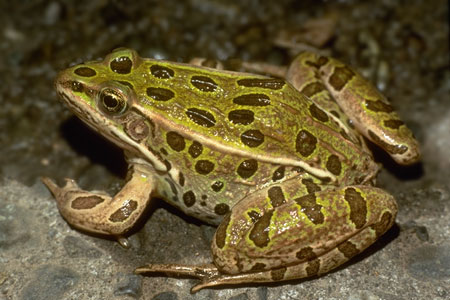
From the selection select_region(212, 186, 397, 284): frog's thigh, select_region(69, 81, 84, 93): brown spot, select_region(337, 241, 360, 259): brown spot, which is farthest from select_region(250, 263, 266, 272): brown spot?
select_region(69, 81, 84, 93): brown spot

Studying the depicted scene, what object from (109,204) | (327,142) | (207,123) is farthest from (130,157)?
(327,142)

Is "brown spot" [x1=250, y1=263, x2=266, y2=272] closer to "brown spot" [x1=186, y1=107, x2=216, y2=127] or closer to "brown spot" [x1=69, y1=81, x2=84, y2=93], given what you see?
"brown spot" [x1=186, y1=107, x2=216, y2=127]

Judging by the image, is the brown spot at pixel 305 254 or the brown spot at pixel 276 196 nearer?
the brown spot at pixel 305 254

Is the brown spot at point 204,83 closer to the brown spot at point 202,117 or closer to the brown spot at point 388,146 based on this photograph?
the brown spot at point 202,117

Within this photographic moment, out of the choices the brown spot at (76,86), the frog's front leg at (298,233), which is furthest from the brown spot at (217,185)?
the brown spot at (76,86)

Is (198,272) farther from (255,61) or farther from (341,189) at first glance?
(255,61)

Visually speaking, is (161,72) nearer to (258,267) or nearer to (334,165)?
(334,165)
